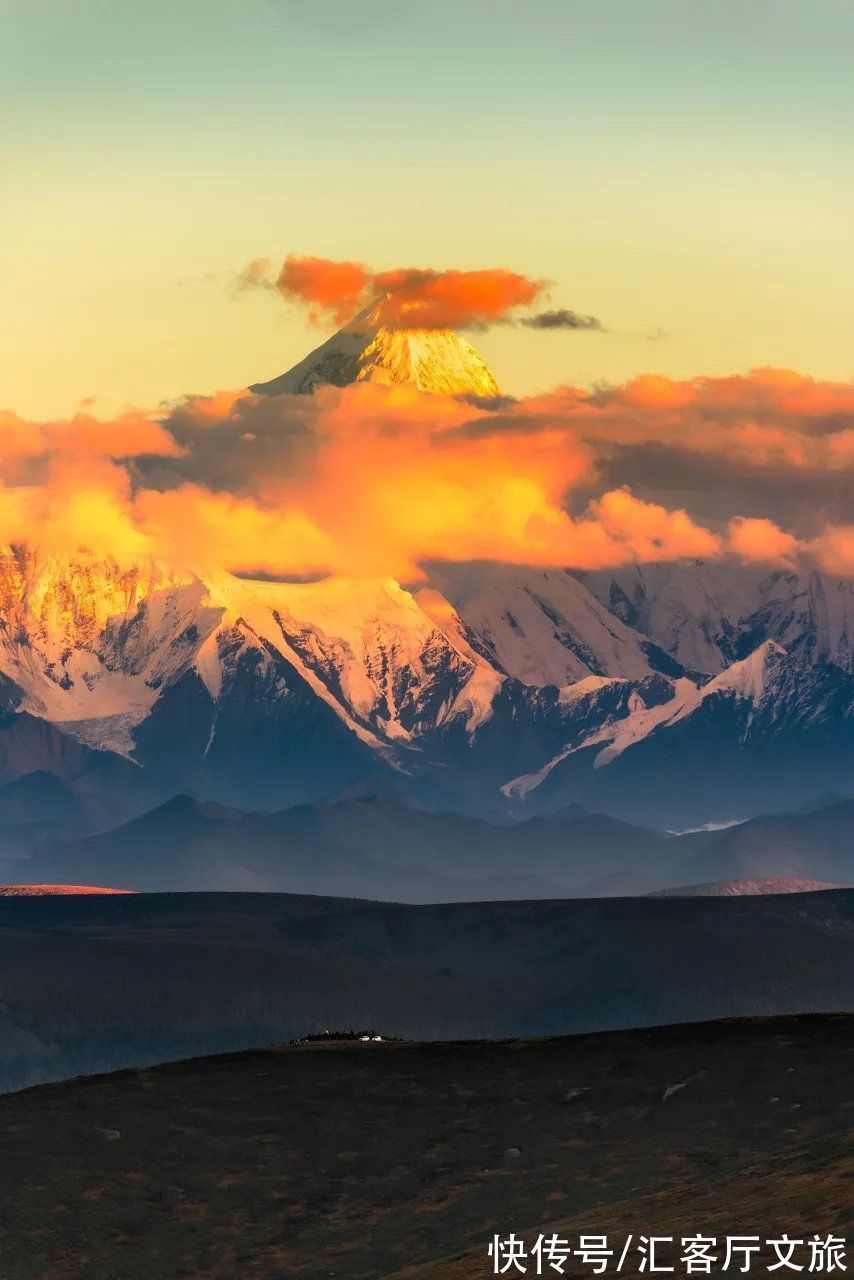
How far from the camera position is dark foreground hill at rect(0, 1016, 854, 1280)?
78375 millimetres

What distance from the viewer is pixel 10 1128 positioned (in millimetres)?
97688

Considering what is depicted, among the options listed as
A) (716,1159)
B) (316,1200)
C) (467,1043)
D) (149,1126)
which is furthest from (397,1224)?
(467,1043)

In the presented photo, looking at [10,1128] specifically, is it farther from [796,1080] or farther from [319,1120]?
[796,1080]

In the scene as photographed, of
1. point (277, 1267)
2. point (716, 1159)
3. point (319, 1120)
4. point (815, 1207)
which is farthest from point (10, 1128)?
point (815, 1207)

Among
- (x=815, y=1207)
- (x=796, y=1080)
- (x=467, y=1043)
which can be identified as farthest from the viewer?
(x=467, y=1043)

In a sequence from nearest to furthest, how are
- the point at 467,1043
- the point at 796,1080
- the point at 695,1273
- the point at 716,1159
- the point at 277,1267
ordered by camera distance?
the point at 695,1273, the point at 277,1267, the point at 716,1159, the point at 796,1080, the point at 467,1043

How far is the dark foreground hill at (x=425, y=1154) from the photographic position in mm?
78375

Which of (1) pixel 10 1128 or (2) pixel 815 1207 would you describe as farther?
(1) pixel 10 1128

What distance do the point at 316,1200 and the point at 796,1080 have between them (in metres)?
21.4

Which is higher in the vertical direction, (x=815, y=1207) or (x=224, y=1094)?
(x=815, y=1207)

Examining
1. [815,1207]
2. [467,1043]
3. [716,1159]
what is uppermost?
[815,1207]

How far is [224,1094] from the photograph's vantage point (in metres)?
103

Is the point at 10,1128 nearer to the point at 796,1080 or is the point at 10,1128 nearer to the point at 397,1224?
the point at 397,1224

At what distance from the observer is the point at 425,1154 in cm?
9150
